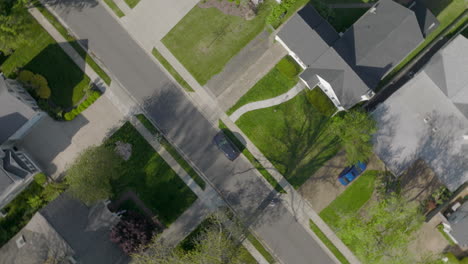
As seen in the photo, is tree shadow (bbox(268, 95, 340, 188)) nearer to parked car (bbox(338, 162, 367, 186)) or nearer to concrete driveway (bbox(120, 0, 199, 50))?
parked car (bbox(338, 162, 367, 186))

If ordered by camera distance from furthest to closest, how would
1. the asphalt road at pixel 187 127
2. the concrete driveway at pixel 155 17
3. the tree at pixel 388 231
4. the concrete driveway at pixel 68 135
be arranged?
the concrete driveway at pixel 155 17 < the concrete driveway at pixel 68 135 < the asphalt road at pixel 187 127 < the tree at pixel 388 231

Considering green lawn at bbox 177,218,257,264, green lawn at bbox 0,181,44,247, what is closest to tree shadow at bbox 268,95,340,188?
green lawn at bbox 177,218,257,264

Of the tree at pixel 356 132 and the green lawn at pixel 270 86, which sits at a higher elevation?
the green lawn at pixel 270 86

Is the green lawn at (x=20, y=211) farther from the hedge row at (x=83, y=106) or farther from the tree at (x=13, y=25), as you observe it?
the tree at (x=13, y=25)

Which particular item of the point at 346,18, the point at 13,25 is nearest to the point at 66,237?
the point at 13,25

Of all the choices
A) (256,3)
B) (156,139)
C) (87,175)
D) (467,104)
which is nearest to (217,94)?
(156,139)

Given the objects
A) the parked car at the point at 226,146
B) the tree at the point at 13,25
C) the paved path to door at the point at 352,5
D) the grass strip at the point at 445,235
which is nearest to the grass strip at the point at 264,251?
the parked car at the point at 226,146

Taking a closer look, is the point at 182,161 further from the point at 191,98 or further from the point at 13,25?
the point at 13,25
